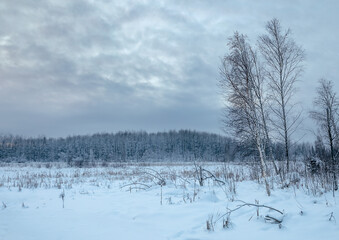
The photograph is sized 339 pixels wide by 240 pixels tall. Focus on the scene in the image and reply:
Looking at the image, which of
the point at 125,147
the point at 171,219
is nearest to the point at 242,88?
the point at 171,219

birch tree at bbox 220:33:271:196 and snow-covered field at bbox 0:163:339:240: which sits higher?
birch tree at bbox 220:33:271:196

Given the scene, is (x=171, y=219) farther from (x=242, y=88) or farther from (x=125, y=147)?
(x=125, y=147)

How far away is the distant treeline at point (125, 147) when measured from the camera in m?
89.5

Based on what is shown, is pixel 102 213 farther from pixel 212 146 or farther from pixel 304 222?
pixel 212 146

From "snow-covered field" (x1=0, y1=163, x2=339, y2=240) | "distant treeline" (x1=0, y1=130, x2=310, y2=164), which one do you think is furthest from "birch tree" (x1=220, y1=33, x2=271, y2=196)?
"distant treeline" (x1=0, y1=130, x2=310, y2=164)

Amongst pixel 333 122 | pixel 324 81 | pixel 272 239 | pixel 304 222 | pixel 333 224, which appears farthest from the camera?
pixel 324 81

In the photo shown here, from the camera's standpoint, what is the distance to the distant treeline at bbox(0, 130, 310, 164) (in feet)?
294

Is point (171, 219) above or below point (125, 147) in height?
below

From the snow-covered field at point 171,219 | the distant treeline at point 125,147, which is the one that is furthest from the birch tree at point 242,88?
the distant treeline at point 125,147

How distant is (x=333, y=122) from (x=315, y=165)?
12.6 metres

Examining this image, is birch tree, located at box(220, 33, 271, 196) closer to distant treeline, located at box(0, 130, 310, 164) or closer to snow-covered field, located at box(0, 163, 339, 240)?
snow-covered field, located at box(0, 163, 339, 240)

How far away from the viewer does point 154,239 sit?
367cm

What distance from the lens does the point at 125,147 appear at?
104m

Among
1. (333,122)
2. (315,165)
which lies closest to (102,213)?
(315,165)
